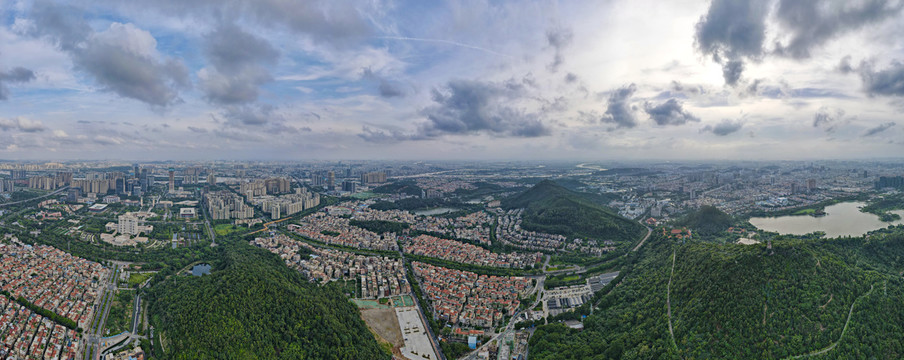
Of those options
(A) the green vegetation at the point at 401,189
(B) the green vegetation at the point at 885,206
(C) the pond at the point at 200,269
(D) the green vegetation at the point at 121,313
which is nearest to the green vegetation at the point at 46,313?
(D) the green vegetation at the point at 121,313

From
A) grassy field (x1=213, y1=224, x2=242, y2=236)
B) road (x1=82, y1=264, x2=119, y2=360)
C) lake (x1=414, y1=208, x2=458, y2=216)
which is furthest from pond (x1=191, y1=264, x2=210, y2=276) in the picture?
lake (x1=414, y1=208, x2=458, y2=216)

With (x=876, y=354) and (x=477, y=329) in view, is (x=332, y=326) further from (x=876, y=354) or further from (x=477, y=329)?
(x=876, y=354)

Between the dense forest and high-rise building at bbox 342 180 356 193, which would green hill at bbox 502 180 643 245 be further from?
high-rise building at bbox 342 180 356 193

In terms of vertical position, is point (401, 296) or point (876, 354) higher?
point (876, 354)

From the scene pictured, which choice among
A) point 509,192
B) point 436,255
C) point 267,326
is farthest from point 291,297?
point 509,192

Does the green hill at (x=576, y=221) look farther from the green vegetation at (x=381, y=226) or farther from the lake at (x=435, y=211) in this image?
the green vegetation at (x=381, y=226)

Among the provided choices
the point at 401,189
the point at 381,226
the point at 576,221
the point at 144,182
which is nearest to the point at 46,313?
the point at 381,226
